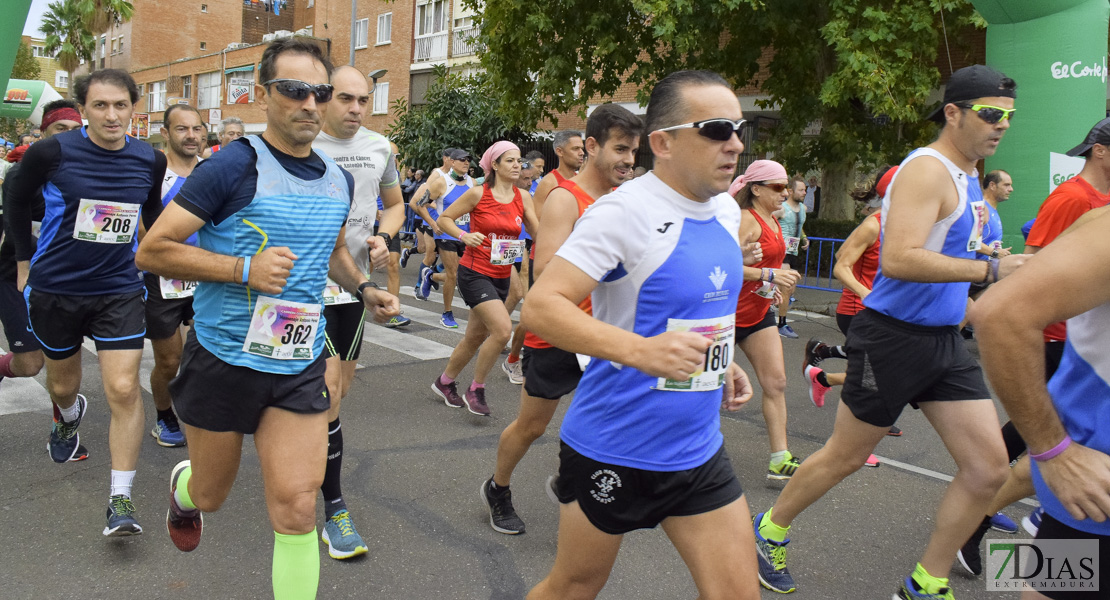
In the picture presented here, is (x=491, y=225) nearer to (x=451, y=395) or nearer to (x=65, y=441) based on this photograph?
(x=451, y=395)

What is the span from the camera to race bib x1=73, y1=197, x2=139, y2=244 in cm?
418

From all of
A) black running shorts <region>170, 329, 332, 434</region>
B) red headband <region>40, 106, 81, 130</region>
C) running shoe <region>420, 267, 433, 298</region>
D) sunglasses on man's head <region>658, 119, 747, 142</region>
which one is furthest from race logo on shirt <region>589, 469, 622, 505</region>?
running shoe <region>420, 267, 433, 298</region>

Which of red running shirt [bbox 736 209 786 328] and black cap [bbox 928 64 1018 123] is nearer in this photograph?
black cap [bbox 928 64 1018 123]

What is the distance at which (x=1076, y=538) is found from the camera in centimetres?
185

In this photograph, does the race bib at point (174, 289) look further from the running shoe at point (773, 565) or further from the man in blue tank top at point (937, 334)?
the man in blue tank top at point (937, 334)

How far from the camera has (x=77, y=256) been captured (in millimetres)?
4203

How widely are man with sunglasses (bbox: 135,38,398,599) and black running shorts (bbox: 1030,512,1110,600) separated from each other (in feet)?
6.56

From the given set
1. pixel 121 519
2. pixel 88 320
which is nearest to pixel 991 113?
pixel 121 519

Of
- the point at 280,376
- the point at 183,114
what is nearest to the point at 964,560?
the point at 280,376

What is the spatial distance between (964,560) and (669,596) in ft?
4.32

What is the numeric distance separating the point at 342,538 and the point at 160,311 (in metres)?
2.08

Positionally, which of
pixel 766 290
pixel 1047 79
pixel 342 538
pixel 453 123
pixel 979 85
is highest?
pixel 1047 79

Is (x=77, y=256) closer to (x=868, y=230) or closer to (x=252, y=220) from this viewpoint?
(x=252, y=220)

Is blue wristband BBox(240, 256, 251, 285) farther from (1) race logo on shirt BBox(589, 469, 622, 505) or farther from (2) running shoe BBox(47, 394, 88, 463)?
(2) running shoe BBox(47, 394, 88, 463)
